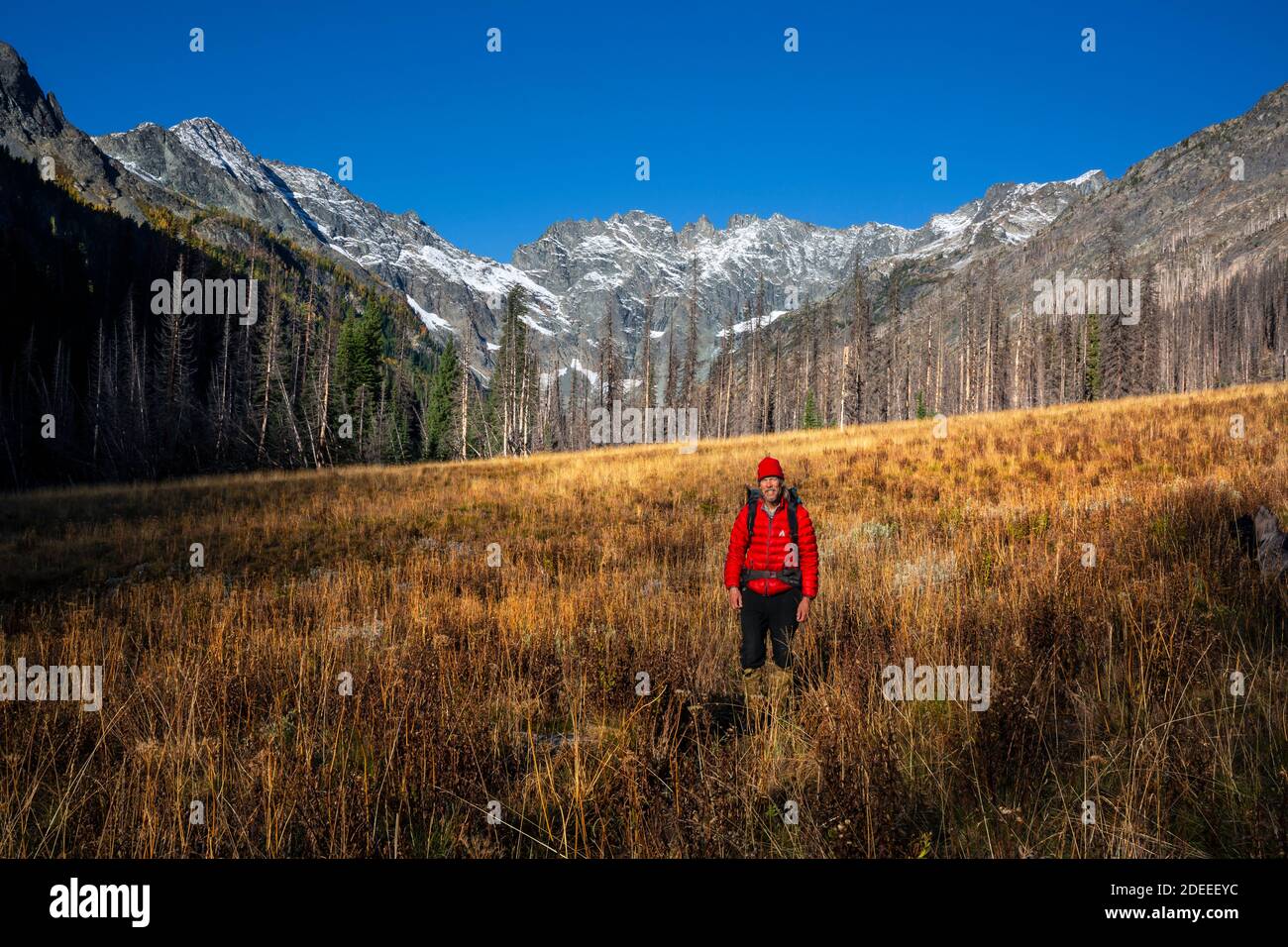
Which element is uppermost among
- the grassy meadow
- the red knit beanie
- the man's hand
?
the red knit beanie

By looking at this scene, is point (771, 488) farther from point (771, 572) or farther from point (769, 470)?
point (771, 572)

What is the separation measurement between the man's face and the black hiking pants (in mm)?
671

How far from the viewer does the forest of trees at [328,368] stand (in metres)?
32.7

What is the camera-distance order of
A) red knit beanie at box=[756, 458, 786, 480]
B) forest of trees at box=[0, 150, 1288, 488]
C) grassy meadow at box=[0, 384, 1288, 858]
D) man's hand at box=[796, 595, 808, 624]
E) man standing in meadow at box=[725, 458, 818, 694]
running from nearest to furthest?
grassy meadow at box=[0, 384, 1288, 858] < man's hand at box=[796, 595, 808, 624] < man standing in meadow at box=[725, 458, 818, 694] < red knit beanie at box=[756, 458, 786, 480] < forest of trees at box=[0, 150, 1288, 488]

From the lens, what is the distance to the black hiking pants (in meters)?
4.05

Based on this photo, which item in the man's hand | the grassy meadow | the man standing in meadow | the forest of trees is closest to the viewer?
the grassy meadow

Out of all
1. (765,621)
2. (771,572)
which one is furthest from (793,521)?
(765,621)

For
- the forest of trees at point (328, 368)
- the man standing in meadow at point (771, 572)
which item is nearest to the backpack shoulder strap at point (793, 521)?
the man standing in meadow at point (771, 572)

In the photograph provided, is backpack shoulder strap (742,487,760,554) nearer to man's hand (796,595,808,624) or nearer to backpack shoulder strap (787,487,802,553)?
backpack shoulder strap (787,487,802,553)

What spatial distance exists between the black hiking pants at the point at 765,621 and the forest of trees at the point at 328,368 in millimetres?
35268

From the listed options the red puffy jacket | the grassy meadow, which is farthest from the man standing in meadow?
the grassy meadow

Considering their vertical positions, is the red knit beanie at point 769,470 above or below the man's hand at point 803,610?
above

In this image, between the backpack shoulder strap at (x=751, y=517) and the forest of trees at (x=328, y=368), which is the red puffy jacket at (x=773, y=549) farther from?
the forest of trees at (x=328, y=368)
